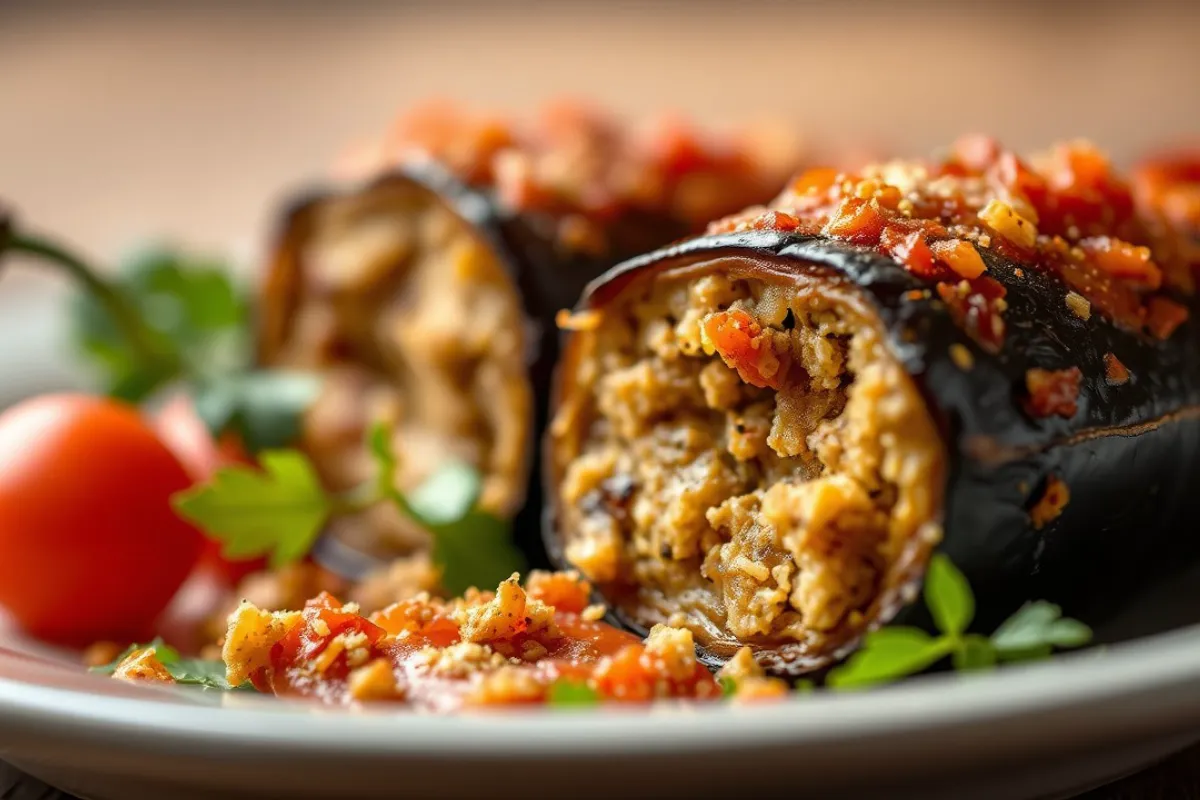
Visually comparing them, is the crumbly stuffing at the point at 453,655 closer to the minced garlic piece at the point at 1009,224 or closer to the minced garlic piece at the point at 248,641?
the minced garlic piece at the point at 248,641

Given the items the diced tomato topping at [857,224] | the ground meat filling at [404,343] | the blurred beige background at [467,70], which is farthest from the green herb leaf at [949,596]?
the blurred beige background at [467,70]

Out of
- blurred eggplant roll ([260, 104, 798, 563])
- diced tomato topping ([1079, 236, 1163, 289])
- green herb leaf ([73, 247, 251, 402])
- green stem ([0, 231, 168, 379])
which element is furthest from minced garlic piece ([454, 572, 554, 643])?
green stem ([0, 231, 168, 379])

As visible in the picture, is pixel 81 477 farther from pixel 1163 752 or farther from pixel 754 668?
pixel 1163 752

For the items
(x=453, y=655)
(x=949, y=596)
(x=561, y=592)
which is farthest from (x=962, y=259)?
(x=453, y=655)

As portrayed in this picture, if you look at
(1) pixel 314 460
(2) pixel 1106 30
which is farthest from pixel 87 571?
(2) pixel 1106 30

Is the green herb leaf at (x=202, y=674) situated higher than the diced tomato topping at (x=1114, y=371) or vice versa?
the diced tomato topping at (x=1114, y=371)

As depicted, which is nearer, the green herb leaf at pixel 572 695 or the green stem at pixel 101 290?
the green herb leaf at pixel 572 695
